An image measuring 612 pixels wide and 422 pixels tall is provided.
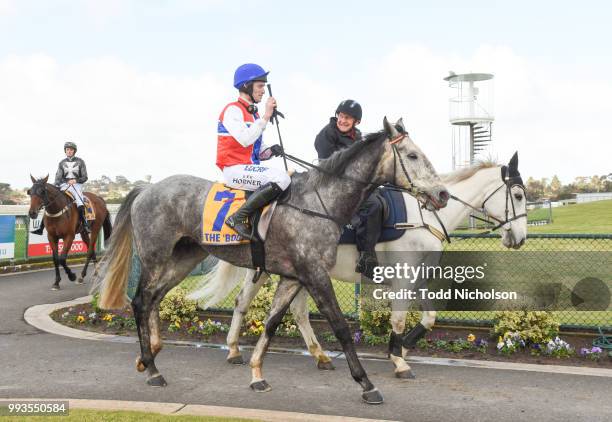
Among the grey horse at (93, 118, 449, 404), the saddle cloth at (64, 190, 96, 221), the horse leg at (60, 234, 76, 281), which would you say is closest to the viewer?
Result: the grey horse at (93, 118, 449, 404)

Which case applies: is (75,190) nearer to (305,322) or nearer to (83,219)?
(83,219)

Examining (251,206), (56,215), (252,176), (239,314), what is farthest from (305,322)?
(56,215)

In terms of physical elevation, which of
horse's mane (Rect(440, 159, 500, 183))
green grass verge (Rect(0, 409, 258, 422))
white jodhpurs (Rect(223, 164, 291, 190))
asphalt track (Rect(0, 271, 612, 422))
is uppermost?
horse's mane (Rect(440, 159, 500, 183))

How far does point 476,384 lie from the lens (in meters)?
6.09

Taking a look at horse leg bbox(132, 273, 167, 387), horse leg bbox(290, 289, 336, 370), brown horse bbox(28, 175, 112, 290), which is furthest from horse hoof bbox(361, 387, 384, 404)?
brown horse bbox(28, 175, 112, 290)

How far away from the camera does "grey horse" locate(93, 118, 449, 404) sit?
5559 mm

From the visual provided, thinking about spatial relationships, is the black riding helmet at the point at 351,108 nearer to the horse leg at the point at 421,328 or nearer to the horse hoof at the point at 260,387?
the horse leg at the point at 421,328

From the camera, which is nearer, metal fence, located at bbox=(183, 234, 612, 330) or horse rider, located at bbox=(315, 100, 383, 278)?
horse rider, located at bbox=(315, 100, 383, 278)

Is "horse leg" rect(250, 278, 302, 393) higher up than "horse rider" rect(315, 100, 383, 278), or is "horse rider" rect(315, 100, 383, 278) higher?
"horse rider" rect(315, 100, 383, 278)

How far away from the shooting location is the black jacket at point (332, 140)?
7.05m

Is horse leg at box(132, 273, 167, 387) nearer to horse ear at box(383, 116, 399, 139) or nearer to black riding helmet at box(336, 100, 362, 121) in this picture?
black riding helmet at box(336, 100, 362, 121)

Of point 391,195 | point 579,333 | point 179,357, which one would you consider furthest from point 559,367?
point 179,357

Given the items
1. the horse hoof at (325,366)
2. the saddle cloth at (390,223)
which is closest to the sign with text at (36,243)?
the horse hoof at (325,366)

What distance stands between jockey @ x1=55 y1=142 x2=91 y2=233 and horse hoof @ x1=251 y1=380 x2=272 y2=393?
9.94 meters
